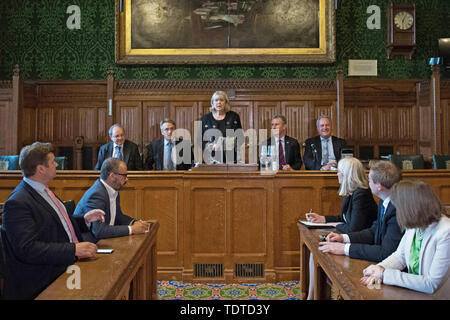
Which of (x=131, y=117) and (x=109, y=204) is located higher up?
(x=131, y=117)

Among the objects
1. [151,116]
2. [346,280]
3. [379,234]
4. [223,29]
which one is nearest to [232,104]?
[223,29]

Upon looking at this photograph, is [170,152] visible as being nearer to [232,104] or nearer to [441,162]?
[232,104]

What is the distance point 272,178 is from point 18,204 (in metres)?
2.65

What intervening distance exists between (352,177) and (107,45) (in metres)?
5.89

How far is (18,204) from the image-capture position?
2105 mm

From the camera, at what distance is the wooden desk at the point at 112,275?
1.67 m

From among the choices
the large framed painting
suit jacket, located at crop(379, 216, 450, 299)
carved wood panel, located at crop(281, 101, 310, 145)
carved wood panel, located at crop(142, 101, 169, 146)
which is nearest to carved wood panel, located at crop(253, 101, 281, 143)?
carved wood panel, located at crop(281, 101, 310, 145)

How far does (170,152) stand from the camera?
17.6 feet

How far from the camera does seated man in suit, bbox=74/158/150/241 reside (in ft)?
9.17

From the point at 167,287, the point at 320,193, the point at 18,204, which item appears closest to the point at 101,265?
the point at 18,204

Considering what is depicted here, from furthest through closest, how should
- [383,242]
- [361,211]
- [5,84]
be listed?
[5,84] → [361,211] → [383,242]

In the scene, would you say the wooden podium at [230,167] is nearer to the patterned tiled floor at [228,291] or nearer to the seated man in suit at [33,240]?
the patterned tiled floor at [228,291]

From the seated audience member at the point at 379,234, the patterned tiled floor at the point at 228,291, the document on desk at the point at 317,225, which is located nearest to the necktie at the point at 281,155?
the patterned tiled floor at the point at 228,291

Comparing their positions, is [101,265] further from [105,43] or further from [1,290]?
[105,43]
